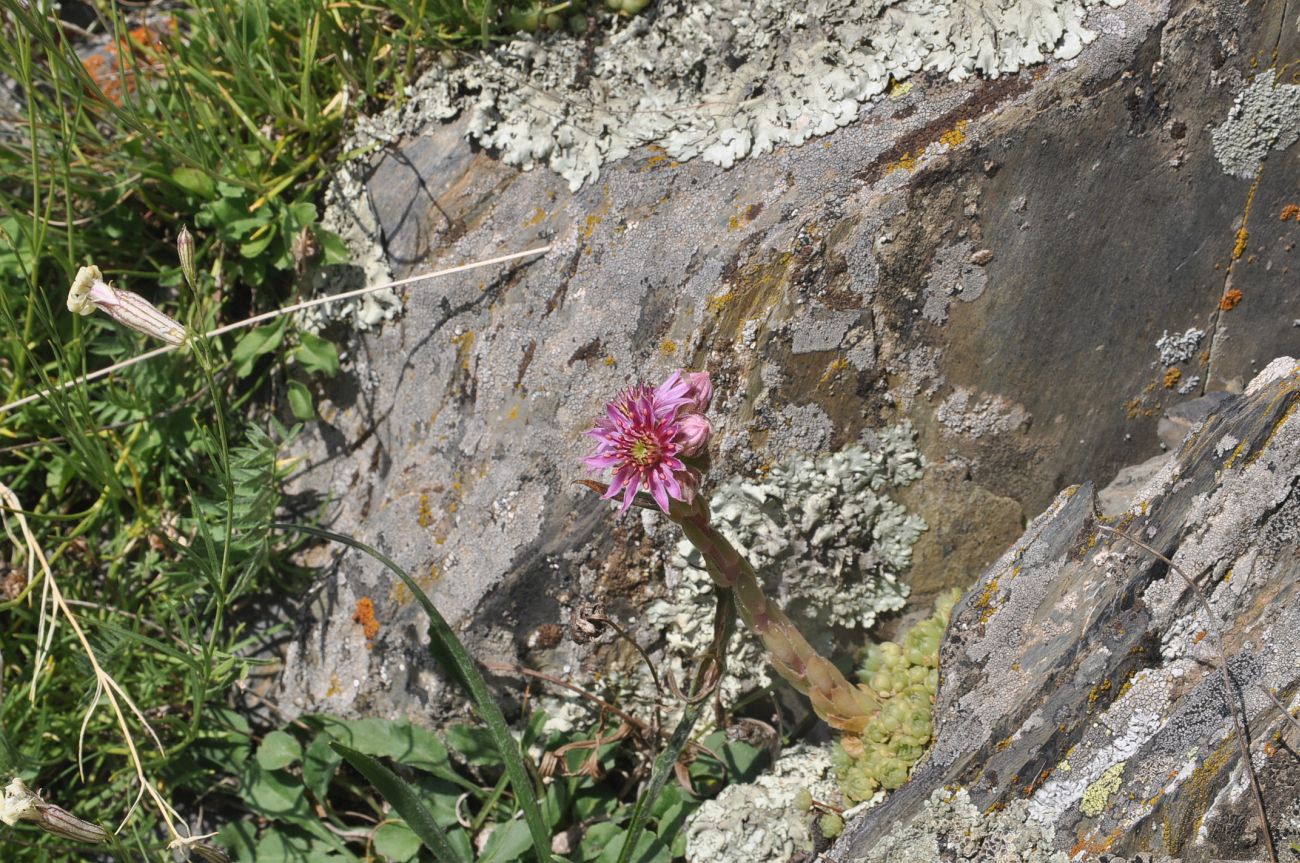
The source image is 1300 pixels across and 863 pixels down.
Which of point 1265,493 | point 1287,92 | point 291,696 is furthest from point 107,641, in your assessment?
point 1287,92

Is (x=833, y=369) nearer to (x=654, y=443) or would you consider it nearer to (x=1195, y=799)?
(x=654, y=443)

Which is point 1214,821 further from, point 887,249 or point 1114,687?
point 887,249

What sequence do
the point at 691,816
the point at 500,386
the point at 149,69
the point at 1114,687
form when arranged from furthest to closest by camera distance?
the point at 149,69 → the point at 500,386 → the point at 691,816 → the point at 1114,687

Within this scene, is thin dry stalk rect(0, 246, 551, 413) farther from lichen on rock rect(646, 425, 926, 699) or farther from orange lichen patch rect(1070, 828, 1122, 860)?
orange lichen patch rect(1070, 828, 1122, 860)

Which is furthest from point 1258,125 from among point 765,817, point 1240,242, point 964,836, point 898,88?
point 765,817

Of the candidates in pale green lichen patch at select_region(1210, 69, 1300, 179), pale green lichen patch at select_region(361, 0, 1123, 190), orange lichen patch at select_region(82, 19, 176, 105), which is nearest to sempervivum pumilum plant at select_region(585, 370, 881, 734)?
pale green lichen patch at select_region(361, 0, 1123, 190)

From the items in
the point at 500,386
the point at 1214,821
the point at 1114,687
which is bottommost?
the point at 1214,821
